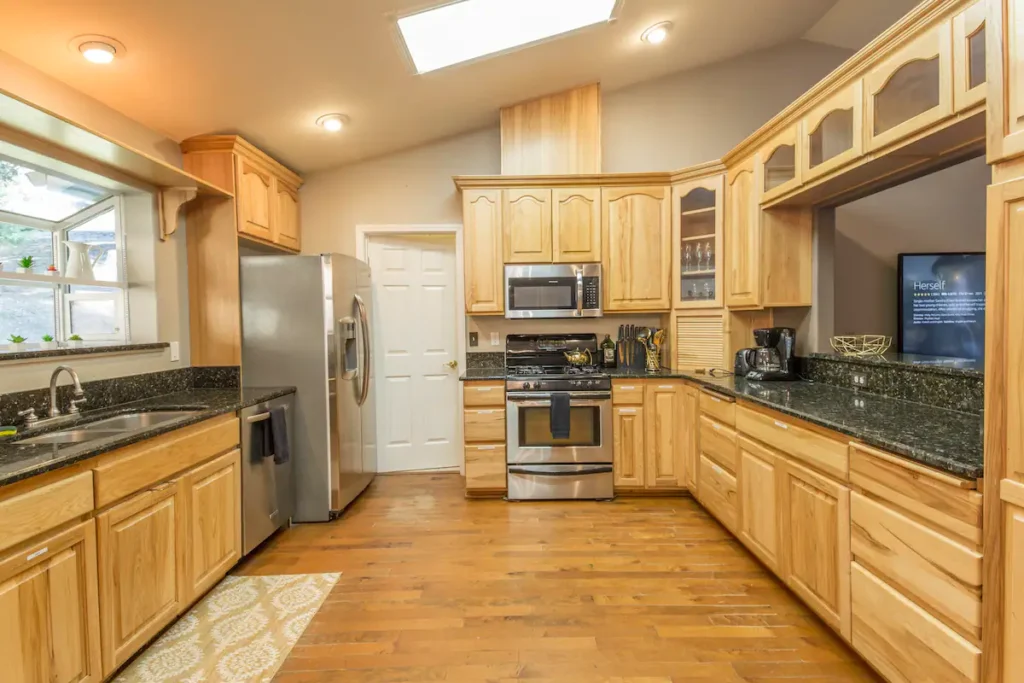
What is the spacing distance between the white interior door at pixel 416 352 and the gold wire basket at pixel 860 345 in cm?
266

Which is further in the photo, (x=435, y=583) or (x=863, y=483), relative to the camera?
(x=435, y=583)

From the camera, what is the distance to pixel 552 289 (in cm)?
358

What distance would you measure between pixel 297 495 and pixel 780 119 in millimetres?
3609

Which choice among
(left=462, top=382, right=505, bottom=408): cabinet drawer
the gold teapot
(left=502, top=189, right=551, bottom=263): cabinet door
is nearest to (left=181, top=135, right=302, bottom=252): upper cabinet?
(left=502, top=189, right=551, bottom=263): cabinet door

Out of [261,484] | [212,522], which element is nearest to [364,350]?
[261,484]

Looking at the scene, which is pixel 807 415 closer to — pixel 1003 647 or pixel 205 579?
pixel 1003 647

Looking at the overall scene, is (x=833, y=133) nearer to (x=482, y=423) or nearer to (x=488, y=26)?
(x=488, y=26)

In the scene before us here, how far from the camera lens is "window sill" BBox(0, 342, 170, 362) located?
195 cm

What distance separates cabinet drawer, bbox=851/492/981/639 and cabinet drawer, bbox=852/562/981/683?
0.13ft

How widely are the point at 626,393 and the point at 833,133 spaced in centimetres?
189

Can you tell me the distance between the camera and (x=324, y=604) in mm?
2160

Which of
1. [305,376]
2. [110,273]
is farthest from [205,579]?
[110,273]

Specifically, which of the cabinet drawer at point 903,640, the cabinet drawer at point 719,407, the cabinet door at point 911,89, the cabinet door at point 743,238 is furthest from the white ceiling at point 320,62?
the cabinet drawer at point 903,640

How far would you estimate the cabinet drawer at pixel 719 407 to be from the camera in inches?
104
